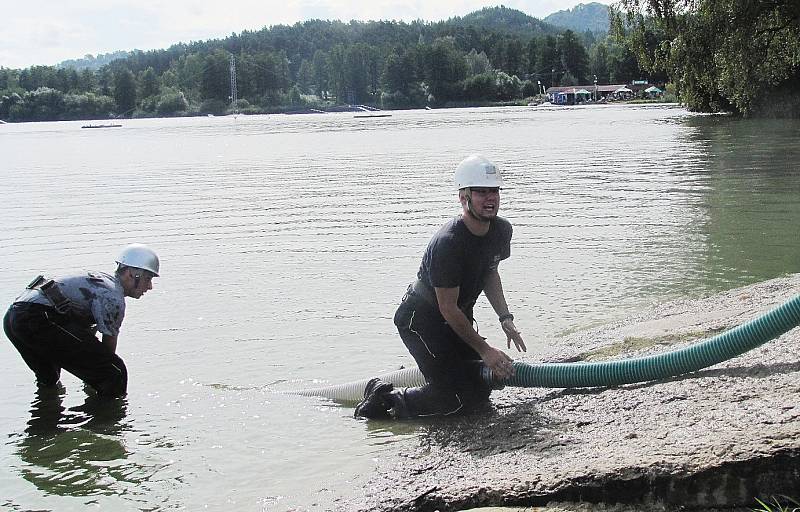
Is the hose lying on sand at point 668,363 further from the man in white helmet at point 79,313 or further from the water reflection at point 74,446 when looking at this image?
the man in white helmet at point 79,313

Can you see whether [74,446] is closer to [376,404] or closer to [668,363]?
[376,404]

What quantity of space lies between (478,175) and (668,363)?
5.80 feet

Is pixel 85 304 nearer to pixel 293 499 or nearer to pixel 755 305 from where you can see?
pixel 293 499

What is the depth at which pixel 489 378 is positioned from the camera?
6594 mm

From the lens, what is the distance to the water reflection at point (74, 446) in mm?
6254

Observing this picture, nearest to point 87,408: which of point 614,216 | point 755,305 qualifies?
point 755,305

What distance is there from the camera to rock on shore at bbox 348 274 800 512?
436 centimetres

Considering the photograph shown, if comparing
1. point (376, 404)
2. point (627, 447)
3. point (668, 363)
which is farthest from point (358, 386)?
point (627, 447)

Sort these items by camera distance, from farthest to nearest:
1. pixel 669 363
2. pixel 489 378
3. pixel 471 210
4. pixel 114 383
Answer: pixel 114 383 → pixel 489 378 → pixel 471 210 → pixel 669 363

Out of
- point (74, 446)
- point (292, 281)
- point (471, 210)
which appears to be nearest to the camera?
point (471, 210)

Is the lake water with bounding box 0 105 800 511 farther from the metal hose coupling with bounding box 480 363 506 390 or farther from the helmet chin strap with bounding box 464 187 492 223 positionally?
the helmet chin strap with bounding box 464 187 492 223

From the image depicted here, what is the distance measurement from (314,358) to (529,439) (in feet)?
13.6

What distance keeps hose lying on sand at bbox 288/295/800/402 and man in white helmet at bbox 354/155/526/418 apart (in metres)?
0.27

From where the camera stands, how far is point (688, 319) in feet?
26.7
